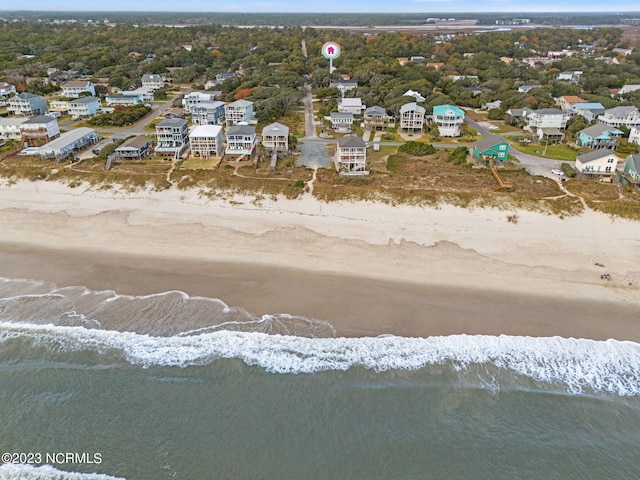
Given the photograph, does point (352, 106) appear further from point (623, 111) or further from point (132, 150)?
point (623, 111)

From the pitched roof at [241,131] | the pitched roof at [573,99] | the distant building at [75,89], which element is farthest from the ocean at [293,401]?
the distant building at [75,89]

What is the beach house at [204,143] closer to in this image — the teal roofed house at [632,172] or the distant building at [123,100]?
the distant building at [123,100]

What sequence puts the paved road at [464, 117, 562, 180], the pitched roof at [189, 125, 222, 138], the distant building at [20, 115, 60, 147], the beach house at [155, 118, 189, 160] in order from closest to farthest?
the paved road at [464, 117, 562, 180] < the pitched roof at [189, 125, 222, 138] < the beach house at [155, 118, 189, 160] < the distant building at [20, 115, 60, 147]

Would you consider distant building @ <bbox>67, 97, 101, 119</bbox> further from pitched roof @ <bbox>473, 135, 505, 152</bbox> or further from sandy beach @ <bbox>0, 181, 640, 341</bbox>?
pitched roof @ <bbox>473, 135, 505, 152</bbox>

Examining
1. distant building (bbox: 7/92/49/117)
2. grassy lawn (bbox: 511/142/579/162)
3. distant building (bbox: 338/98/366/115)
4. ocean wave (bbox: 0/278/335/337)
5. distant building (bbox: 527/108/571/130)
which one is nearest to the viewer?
ocean wave (bbox: 0/278/335/337)

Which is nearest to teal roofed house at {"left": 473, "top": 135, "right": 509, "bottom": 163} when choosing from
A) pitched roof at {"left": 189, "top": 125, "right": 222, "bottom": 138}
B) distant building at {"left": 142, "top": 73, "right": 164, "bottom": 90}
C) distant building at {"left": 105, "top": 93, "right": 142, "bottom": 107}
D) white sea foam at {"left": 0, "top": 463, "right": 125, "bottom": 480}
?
pitched roof at {"left": 189, "top": 125, "right": 222, "bottom": 138}

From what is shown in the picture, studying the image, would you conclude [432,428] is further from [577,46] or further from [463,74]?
[577,46]

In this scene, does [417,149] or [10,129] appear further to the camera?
[10,129]

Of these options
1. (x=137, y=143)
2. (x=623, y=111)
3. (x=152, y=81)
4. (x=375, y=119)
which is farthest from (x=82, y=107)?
(x=623, y=111)
